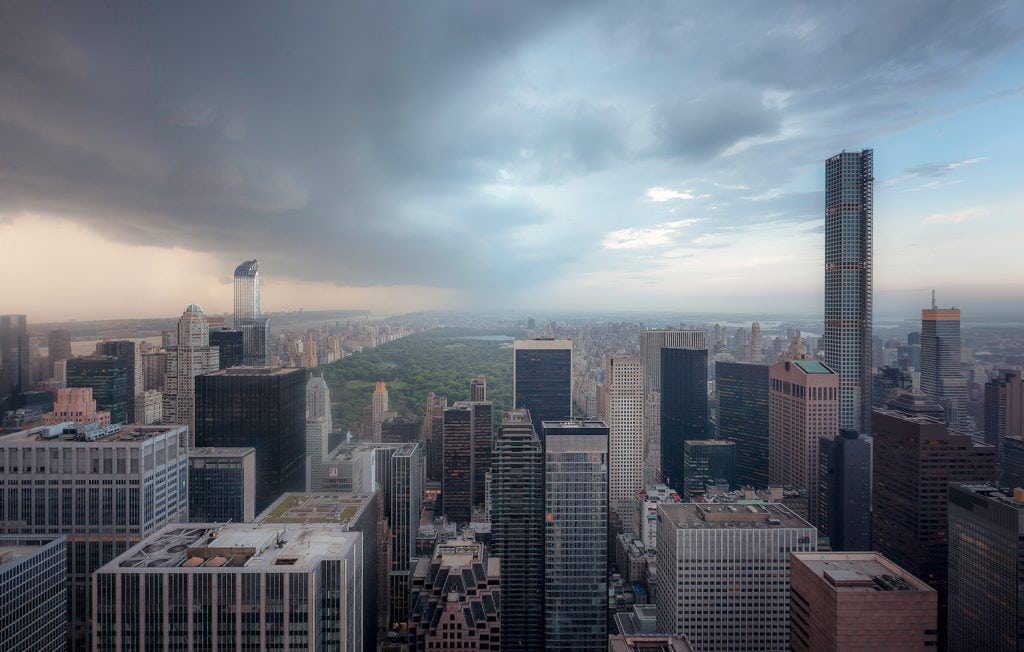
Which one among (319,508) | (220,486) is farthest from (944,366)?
(220,486)

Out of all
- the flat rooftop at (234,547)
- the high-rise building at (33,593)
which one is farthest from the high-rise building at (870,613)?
the high-rise building at (33,593)

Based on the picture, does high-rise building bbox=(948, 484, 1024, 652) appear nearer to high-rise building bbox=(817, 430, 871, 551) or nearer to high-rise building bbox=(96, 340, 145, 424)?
high-rise building bbox=(817, 430, 871, 551)

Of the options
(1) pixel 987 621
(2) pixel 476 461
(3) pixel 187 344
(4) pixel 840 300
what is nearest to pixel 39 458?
(3) pixel 187 344

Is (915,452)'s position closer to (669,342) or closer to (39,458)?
(669,342)

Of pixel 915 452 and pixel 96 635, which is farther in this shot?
pixel 915 452

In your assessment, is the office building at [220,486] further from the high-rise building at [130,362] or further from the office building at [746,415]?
the office building at [746,415]
